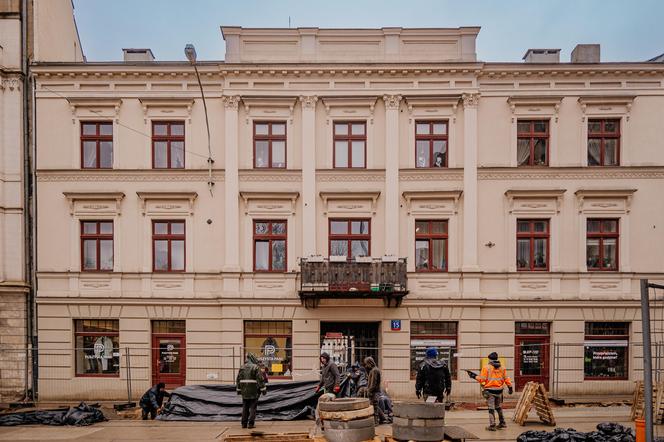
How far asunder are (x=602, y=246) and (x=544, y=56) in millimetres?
7175

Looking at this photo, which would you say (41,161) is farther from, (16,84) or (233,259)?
(233,259)

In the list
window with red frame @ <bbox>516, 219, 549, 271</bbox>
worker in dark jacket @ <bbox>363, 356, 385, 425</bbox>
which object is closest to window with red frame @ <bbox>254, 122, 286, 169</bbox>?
worker in dark jacket @ <bbox>363, 356, 385, 425</bbox>

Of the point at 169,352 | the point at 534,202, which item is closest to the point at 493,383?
the point at 534,202

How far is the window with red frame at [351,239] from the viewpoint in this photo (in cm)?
1839

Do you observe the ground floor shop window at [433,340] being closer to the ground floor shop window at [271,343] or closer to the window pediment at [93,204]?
the ground floor shop window at [271,343]

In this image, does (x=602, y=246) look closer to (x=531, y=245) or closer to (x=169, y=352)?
(x=531, y=245)

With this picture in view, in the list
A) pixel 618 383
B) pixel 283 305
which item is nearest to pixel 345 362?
pixel 283 305

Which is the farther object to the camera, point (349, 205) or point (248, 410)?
point (349, 205)

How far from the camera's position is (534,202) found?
18172 millimetres

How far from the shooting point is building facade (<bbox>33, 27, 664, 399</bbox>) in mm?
18031

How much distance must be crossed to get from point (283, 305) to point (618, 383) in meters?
11.5

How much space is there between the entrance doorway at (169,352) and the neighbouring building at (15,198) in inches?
165

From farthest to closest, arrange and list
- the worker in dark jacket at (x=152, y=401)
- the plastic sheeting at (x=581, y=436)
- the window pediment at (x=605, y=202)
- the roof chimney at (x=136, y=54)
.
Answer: the roof chimney at (x=136, y=54), the window pediment at (x=605, y=202), the worker in dark jacket at (x=152, y=401), the plastic sheeting at (x=581, y=436)

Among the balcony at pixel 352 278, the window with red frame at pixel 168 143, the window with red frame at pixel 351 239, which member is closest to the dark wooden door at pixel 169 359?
the balcony at pixel 352 278
